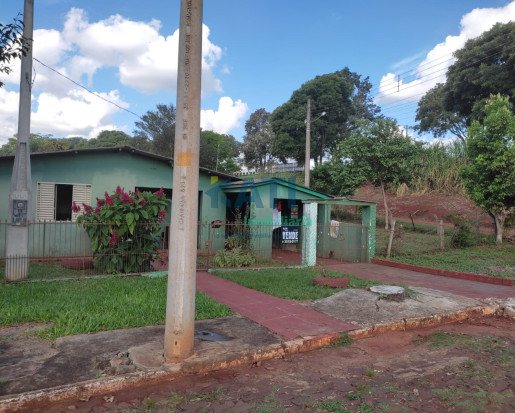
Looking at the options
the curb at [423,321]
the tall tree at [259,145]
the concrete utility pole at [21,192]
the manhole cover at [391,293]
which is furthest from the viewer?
the tall tree at [259,145]


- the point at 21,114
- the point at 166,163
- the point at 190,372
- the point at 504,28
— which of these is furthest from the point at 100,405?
the point at 504,28

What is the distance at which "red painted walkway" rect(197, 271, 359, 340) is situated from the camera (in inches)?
207

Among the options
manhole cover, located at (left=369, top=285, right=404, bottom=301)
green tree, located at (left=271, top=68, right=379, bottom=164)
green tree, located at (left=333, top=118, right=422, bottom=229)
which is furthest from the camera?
green tree, located at (left=271, top=68, right=379, bottom=164)

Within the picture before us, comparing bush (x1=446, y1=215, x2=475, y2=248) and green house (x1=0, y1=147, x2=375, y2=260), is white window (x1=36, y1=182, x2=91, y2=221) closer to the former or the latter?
green house (x1=0, y1=147, x2=375, y2=260)

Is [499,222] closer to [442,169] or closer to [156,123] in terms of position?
[442,169]

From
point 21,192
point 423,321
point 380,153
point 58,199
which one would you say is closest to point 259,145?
point 380,153

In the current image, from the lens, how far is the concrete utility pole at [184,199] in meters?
3.96

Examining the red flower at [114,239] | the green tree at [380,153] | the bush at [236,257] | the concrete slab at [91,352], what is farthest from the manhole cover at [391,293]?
the green tree at [380,153]

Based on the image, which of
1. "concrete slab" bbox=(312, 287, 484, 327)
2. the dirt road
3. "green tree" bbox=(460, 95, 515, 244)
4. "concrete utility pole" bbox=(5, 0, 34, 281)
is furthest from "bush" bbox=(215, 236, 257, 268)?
"green tree" bbox=(460, 95, 515, 244)

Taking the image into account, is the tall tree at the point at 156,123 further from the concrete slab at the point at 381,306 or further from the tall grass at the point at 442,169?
the concrete slab at the point at 381,306

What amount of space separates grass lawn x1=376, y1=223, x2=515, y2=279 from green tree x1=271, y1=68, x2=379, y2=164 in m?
18.6

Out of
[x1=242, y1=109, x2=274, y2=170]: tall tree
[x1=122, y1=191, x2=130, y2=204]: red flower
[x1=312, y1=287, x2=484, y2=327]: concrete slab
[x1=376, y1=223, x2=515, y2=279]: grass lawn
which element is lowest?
[x1=312, y1=287, x2=484, y2=327]: concrete slab

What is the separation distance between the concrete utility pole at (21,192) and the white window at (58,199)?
294 cm

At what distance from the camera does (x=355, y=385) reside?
376 cm
